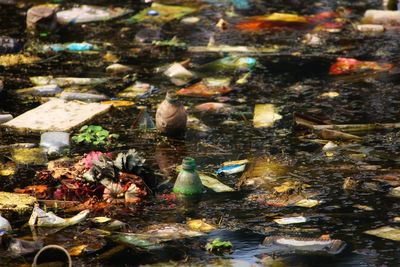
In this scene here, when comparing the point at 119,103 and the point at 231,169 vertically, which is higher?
the point at 231,169

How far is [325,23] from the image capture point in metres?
9.19

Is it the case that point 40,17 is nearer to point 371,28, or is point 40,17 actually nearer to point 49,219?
point 371,28

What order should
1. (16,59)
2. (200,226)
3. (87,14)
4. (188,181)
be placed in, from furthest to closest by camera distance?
(87,14) → (16,59) → (188,181) → (200,226)

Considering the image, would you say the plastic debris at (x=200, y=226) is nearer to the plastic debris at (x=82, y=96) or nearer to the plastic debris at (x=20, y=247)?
the plastic debris at (x=20, y=247)

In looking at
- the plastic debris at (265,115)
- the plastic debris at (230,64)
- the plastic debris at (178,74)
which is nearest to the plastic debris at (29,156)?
the plastic debris at (265,115)

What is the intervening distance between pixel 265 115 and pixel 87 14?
159 inches

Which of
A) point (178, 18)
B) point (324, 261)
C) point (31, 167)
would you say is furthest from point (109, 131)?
point (178, 18)

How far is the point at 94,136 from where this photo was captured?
5789mm

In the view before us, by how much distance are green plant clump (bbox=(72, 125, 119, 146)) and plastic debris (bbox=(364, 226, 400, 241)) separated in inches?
83.3

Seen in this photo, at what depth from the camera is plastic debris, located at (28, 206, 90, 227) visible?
14.2 ft

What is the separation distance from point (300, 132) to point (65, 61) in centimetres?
292

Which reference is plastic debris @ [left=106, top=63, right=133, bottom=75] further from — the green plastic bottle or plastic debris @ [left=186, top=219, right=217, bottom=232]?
plastic debris @ [left=186, top=219, right=217, bottom=232]

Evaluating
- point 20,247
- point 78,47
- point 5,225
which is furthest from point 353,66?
point 20,247

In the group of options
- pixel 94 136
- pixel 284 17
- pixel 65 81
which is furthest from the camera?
pixel 284 17
